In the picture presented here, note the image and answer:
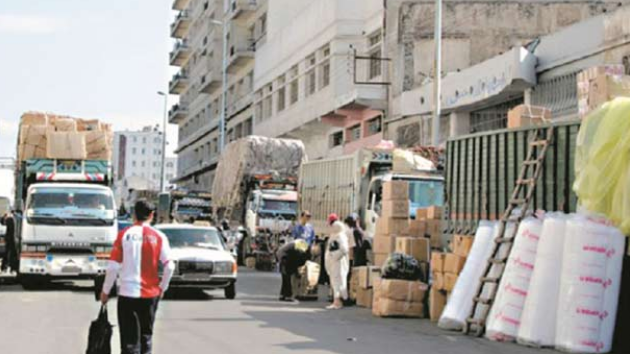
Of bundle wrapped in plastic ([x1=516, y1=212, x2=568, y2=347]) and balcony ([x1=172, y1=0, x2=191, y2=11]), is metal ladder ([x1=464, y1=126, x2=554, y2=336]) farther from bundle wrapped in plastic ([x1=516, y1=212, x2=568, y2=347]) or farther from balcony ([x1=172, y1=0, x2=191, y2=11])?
balcony ([x1=172, y1=0, x2=191, y2=11])

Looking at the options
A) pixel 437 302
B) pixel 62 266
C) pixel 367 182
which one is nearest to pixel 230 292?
pixel 62 266

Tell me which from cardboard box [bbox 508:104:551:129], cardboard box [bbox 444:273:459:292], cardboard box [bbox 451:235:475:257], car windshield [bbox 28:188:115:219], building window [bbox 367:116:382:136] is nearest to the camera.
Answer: cardboard box [bbox 444:273:459:292]

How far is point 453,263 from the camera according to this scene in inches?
631

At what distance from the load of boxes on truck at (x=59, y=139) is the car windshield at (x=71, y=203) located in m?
2.50

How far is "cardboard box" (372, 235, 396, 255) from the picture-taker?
19.2m

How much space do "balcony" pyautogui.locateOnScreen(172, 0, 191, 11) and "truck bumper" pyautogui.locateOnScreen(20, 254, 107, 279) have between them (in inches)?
3376

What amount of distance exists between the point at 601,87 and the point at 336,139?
32709 millimetres

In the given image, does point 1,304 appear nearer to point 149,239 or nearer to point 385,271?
point 385,271

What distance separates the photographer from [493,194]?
16812 millimetres

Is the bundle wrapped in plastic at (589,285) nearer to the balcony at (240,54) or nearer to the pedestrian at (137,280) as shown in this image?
the pedestrian at (137,280)

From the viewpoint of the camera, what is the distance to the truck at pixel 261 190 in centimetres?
3375

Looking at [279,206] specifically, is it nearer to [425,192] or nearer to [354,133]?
[354,133]

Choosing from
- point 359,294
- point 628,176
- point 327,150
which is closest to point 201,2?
point 327,150

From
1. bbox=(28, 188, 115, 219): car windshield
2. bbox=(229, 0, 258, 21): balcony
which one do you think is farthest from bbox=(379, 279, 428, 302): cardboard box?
bbox=(229, 0, 258, 21): balcony
